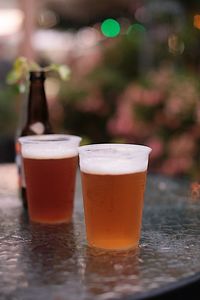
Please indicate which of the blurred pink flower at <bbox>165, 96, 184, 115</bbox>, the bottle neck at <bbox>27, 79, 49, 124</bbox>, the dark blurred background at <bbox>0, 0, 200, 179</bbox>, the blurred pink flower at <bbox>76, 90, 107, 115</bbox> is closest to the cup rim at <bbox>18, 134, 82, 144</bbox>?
the bottle neck at <bbox>27, 79, 49, 124</bbox>

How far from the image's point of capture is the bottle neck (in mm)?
1436

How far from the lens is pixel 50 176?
48.8 inches

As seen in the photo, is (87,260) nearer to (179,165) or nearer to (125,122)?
(179,165)

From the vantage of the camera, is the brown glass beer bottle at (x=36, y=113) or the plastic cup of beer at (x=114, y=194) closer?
the plastic cup of beer at (x=114, y=194)

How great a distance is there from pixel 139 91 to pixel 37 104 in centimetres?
224

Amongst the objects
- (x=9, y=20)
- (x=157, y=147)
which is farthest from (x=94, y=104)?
(x=9, y=20)

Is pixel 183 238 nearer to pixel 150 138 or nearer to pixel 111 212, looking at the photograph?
pixel 111 212

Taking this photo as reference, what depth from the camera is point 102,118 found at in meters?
4.55

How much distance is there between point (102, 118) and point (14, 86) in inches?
117

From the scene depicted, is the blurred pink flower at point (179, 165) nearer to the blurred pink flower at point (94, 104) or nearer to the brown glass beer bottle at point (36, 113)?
the blurred pink flower at point (94, 104)

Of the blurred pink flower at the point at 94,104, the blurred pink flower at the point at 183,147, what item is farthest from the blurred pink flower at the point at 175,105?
the blurred pink flower at the point at 94,104

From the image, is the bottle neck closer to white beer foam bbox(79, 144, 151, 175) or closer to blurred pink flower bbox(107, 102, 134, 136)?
white beer foam bbox(79, 144, 151, 175)

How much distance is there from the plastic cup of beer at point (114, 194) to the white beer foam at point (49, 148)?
184 mm

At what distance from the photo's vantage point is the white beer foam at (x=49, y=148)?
1.23m
